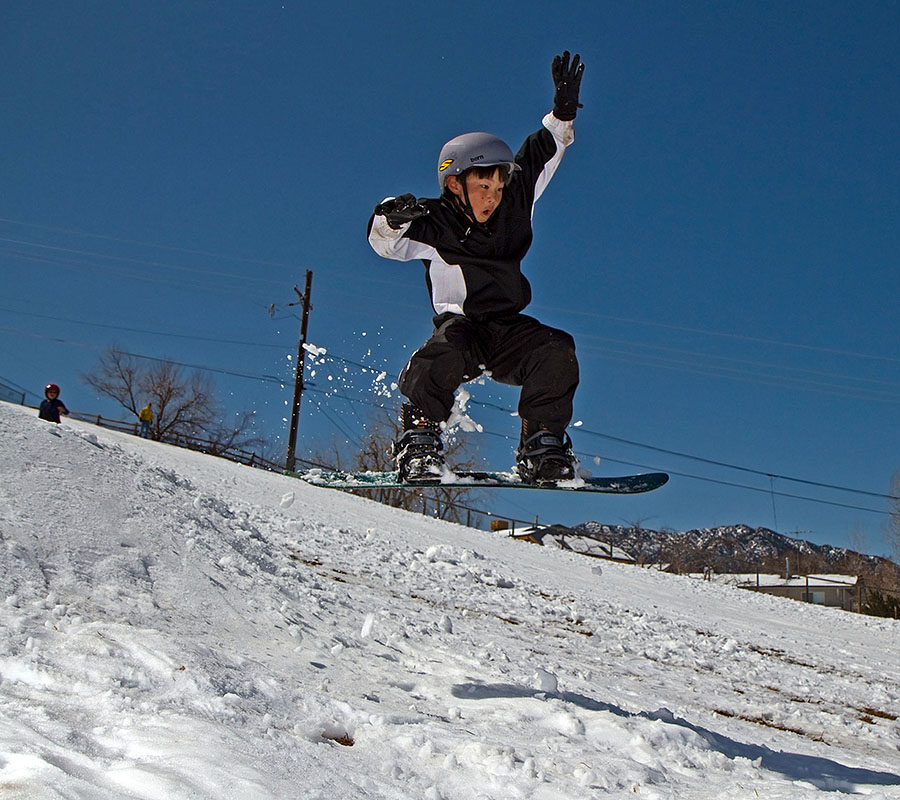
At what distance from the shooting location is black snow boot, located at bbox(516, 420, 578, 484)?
4.07 m

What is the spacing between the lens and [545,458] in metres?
4.07

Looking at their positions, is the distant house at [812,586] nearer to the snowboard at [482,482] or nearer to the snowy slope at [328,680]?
the snowy slope at [328,680]

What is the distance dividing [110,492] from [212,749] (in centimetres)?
340

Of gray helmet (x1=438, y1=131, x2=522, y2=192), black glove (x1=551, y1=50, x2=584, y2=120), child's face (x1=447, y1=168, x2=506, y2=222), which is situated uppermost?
black glove (x1=551, y1=50, x2=584, y2=120)

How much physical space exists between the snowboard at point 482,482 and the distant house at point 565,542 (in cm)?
2329

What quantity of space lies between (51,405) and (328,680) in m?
11.6

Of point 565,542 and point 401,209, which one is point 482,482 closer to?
point 401,209

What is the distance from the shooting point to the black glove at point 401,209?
361cm

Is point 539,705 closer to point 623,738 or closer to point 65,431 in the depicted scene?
point 623,738

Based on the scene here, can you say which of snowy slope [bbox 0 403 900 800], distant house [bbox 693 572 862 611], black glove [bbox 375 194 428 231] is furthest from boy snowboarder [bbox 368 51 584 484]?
distant house [bbox 693 572 862 611]

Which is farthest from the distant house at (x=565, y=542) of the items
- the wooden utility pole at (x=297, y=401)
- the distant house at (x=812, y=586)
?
the distant house at (x=812, y=586)

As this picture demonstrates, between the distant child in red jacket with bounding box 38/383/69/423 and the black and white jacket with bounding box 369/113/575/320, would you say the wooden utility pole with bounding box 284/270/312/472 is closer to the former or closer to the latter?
the distant child in red jacket with bounding box 38/383/69/423

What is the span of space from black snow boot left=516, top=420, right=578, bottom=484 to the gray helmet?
136 centimetres

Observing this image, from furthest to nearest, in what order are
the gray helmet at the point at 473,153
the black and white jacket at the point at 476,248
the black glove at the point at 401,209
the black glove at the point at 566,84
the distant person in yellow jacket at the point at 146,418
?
the distant person in yellow jacket at the point at 146,418 → the black glove at the point at 566,84 → the black and white jacket at the point at 476,248 → the gray helmet at the point at 473,153 → the black glove at the point at 401,209
